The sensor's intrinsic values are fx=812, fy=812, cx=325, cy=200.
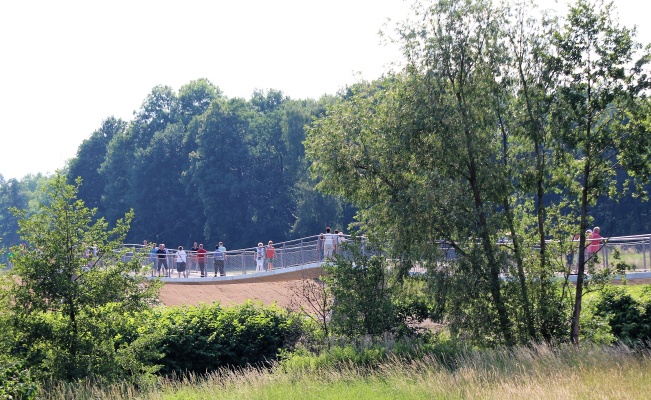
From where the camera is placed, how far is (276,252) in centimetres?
3400

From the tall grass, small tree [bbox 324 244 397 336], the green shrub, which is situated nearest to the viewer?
the green shrub

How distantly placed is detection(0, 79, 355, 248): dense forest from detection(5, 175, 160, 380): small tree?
150ft

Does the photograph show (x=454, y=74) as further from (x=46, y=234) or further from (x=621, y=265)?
(x=46, y=234)

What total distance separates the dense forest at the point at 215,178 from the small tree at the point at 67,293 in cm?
4561

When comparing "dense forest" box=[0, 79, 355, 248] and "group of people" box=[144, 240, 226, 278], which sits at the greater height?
"dense forest" box=[0, 79, 355, 248]

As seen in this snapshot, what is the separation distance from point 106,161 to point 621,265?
62.6 meters

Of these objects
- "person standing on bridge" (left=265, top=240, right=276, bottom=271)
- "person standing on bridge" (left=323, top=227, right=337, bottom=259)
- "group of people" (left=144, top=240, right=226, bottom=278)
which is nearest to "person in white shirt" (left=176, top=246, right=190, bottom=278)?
"group of people" (left=144, top=240, right=226, bottom=278)

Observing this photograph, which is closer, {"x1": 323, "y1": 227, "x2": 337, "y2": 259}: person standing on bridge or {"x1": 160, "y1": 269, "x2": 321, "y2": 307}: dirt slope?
{"x1": 160, "y1": 269, "x2": 321, "y2": 307}: dirt slope

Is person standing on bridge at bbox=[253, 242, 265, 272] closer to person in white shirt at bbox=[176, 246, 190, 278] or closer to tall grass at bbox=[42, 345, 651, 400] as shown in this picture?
person in white shirt at bbox=[176, 246, 190, 278]

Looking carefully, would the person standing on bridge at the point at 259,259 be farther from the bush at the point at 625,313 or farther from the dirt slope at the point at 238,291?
the bush at the point at 625,313

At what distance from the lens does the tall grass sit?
10773 millimetres

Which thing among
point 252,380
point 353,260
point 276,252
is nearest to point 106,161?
point 276,252

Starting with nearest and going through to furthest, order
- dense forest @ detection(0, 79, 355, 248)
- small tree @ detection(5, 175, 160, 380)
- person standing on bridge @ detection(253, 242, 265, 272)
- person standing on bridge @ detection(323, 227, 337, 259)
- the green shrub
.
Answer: the green shrub, small tree @ detection(5, 175, 160, 380), person standing on bridge @ detection(323, 227, 337, 259), person standing on bridge @ detection(253, 242, 265, 272), dense forest @ detection(0, 79, 355, 248)

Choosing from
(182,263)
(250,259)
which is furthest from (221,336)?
(182,263)
